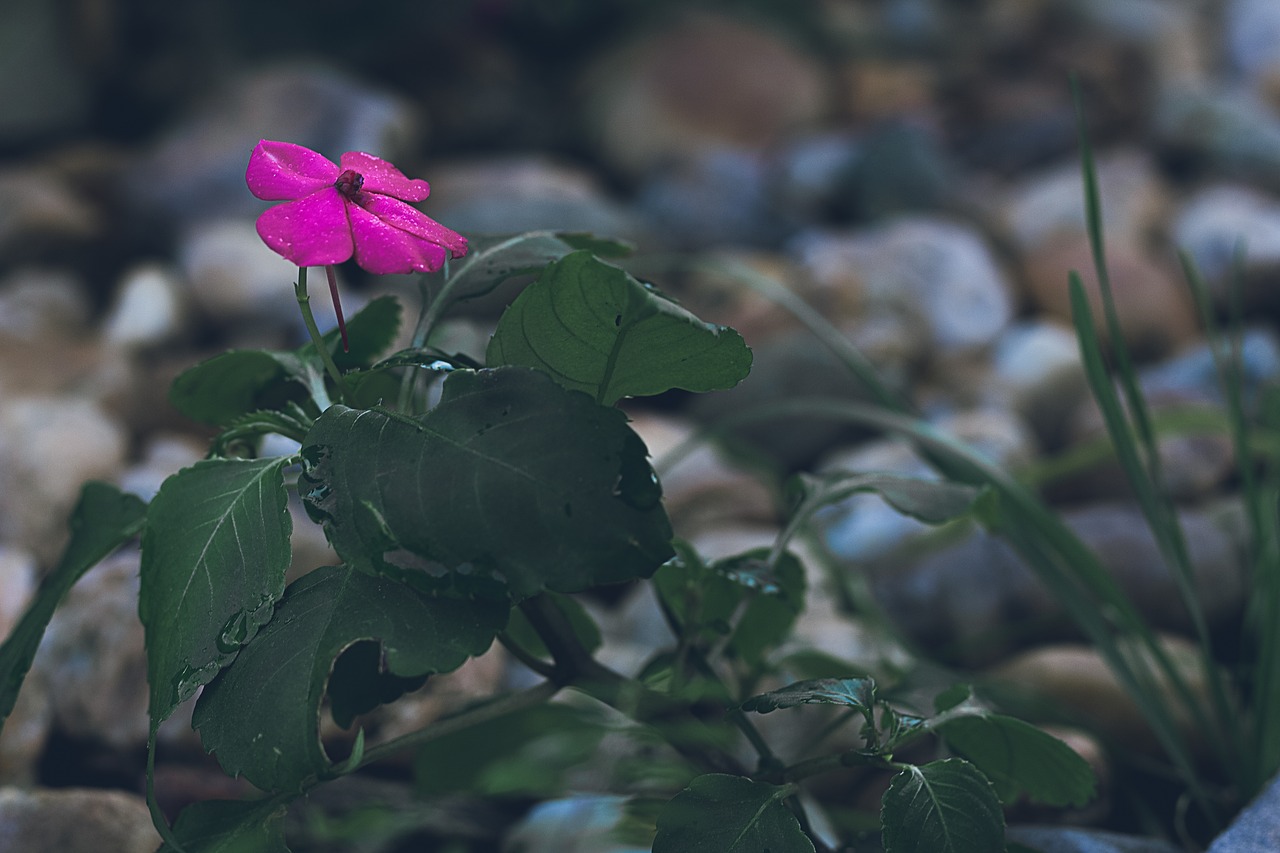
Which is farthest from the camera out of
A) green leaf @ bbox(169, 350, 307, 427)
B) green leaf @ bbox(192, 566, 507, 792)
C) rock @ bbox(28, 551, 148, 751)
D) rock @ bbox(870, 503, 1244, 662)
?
rock @ bbox(870, 503, 1244, 662)

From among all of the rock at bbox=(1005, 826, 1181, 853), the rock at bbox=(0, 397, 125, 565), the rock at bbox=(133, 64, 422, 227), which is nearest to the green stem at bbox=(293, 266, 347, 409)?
the rock at bbox=(1005, 826, 1181, 853)

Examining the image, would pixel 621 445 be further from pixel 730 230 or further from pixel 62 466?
pixel 730 230

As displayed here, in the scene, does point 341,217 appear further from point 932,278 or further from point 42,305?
point 932,278

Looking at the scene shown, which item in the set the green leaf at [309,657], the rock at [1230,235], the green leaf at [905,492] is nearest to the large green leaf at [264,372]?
the green leaf at [309,657]

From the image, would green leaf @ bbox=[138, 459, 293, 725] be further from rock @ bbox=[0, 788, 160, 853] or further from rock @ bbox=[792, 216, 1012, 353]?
rock @ bbox=[792, 216, 1012, 353]

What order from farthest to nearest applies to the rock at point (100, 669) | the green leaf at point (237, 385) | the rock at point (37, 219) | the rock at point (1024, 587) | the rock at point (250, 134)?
the rock at point (250, 134) < the rock at point (37, 219) < the rock at point (1024, 587) < the rock at point (100, 669) < the green leaf at point (237, 385)

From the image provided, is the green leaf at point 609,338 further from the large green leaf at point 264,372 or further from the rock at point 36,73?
the rock at point 36,73

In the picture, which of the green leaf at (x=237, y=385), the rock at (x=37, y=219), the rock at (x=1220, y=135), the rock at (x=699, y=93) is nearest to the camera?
the green leaf at (x=237, y=385)
